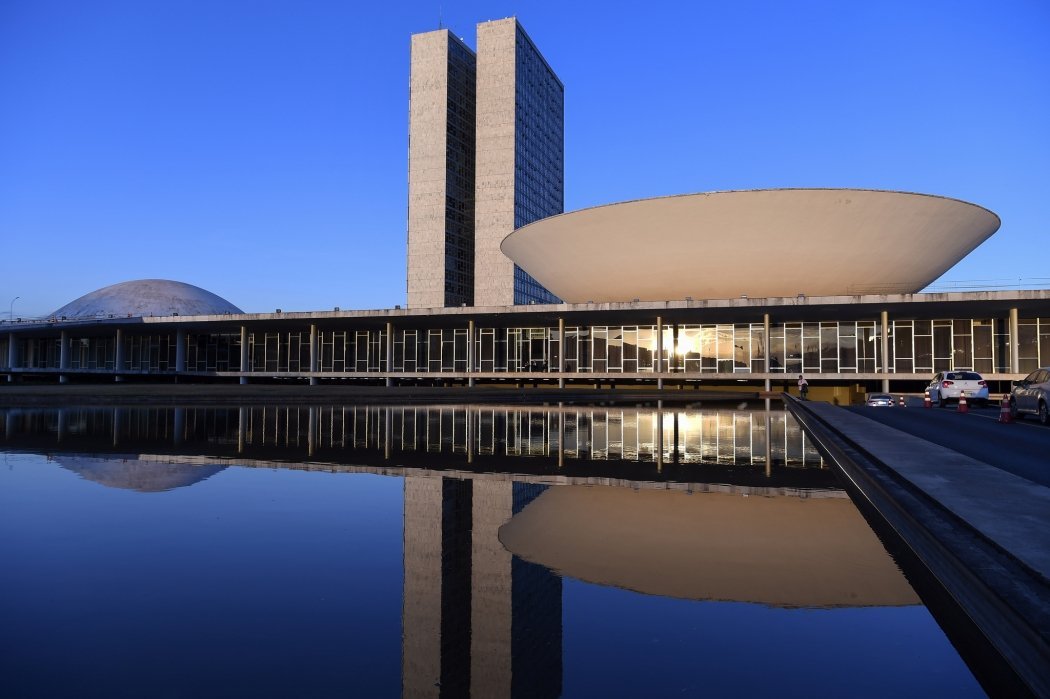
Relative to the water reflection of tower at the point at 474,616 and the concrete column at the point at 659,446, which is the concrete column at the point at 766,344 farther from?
the water reflection of tower at the point at 474,616

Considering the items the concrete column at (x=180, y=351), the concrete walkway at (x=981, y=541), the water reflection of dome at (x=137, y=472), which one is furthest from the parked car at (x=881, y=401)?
the concrete column at (x=180, y=351)

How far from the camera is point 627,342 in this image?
5056 centimetres

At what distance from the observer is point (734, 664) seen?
357cm

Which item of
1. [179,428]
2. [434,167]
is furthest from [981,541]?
[434,167]

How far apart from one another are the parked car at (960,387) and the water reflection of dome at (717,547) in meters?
28.2

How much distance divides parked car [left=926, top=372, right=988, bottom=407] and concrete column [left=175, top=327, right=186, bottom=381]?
55464 mm

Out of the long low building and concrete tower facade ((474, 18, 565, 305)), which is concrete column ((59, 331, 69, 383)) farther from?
concrete tower facade ((474, 18, 565, 305))

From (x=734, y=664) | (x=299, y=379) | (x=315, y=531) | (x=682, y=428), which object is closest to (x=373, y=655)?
(x=734, y=664)

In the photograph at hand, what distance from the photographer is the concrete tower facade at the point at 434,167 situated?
123938mm

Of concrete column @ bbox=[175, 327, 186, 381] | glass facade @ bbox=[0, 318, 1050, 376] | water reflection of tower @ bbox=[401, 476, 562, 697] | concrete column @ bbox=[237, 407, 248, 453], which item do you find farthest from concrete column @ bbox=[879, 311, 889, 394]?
concrete column @ bbox=[175, 327, 186, 381]

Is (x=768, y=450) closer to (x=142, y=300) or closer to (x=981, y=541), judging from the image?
(x=981, y=541)

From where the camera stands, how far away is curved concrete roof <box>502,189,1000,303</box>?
1667 inches

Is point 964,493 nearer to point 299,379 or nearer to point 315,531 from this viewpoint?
point 315,531

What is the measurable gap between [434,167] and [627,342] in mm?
83466
